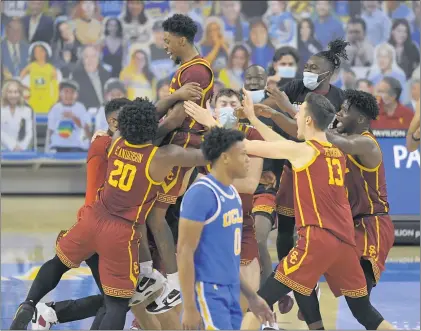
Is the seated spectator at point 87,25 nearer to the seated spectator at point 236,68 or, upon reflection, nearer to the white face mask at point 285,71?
the seated spectator at point 236,68

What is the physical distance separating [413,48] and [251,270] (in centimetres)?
906

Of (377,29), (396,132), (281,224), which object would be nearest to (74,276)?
(281,224)

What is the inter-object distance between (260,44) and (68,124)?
10.5 ft

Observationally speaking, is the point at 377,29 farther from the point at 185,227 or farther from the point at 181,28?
the point at 185,227

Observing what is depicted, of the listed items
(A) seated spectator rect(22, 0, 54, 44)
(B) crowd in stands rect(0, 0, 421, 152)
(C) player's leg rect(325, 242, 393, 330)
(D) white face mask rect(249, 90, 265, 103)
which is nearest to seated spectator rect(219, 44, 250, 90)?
(B) crowd in stands rect(0, 0, 421, 152)

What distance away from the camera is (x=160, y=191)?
7.62 meters

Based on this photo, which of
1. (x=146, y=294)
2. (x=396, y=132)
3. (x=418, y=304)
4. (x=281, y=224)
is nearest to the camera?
(x=146, y=294)

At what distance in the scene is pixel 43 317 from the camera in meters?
7.35

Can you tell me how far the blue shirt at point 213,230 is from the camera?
5.73 metres

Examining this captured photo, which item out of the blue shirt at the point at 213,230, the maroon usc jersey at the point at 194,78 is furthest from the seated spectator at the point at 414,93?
the blue shirt at the point at 213,230

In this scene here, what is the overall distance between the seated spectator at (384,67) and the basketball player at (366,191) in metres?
8.36

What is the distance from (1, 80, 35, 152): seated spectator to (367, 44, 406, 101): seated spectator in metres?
5.26

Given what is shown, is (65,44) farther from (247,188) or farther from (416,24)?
(247,188)

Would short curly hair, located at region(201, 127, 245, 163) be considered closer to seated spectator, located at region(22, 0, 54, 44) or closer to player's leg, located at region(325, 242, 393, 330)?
player's leg, located at region(325, 242, 393, 330)
